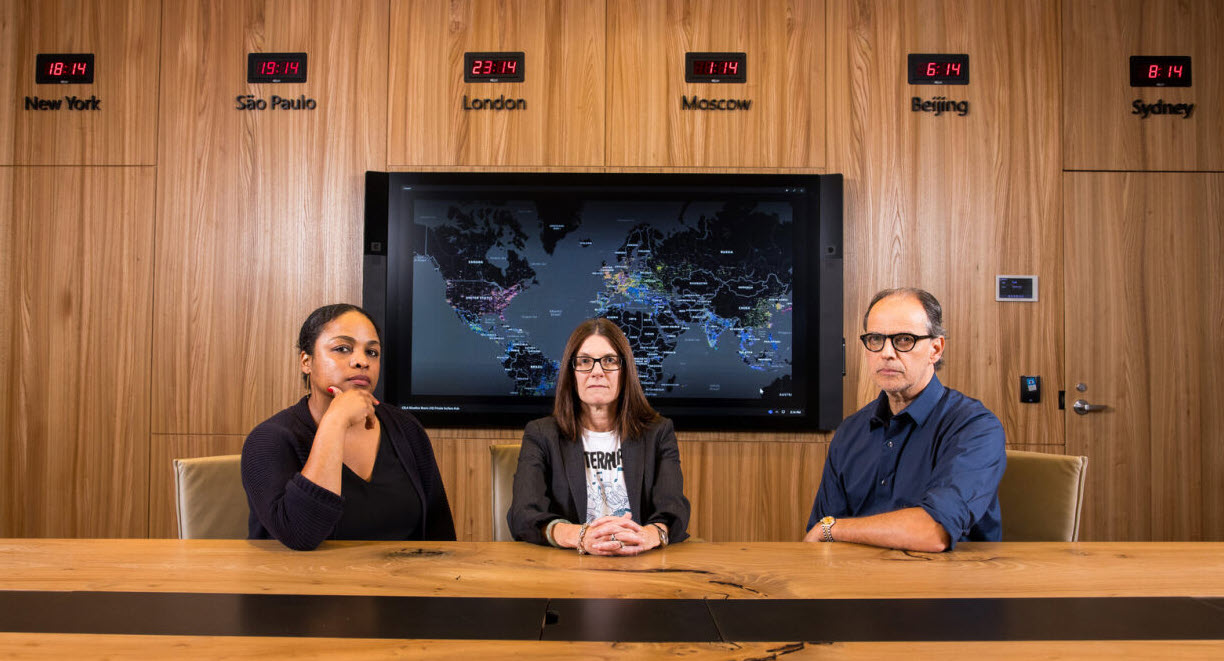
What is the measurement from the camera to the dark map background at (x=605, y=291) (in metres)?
3.46

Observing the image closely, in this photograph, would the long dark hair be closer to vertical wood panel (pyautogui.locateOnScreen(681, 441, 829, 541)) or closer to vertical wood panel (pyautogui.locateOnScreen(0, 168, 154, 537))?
vertical wood panel (pyautogui.locateOnScreen(681, 441, 829, 541))

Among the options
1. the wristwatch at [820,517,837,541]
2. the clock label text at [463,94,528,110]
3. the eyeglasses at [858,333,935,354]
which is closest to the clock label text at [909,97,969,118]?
the clock label text at [463,94,528,110]

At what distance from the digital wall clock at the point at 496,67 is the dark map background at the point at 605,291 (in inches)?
23.4

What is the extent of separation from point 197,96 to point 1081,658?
13.0 ft

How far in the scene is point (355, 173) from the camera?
3578mm

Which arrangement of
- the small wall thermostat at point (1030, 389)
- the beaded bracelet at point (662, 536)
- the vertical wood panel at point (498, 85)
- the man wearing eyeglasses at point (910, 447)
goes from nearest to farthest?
the beaded bracelet at point (662, 536) → the man wearing eyeglasses at point (910, 447) → the small wall thermostat at point (1030, 389) → the vertical wood panel at point (498, 85)

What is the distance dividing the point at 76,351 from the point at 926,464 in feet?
12.1

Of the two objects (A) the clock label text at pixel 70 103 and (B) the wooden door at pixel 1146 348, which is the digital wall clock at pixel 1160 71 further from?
(A) the clock label text at pixel 70 103

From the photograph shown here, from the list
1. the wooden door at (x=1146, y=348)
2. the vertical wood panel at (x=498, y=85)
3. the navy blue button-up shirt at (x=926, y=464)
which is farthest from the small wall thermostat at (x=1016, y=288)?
the vertical wood panel at (x=498, y=85)

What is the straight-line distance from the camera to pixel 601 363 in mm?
2131

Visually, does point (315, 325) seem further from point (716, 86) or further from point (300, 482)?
point (716, 86)

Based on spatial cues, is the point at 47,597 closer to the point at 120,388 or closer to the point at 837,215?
the point at 120,388

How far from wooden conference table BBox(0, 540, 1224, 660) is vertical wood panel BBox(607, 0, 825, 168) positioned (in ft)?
7.51

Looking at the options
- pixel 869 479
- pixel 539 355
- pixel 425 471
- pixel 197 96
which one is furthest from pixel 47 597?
pixel 197 96
